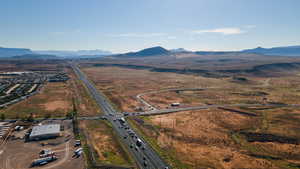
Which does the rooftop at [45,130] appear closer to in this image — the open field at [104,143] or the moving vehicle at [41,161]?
the open field at [104,143]

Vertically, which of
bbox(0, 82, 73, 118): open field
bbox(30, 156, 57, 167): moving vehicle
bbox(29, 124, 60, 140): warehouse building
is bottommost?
bbox(30, 156, 57, 167): moving vehicle

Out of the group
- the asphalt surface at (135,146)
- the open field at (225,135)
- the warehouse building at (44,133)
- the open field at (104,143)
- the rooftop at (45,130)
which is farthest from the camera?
the rooftop at (45,130)

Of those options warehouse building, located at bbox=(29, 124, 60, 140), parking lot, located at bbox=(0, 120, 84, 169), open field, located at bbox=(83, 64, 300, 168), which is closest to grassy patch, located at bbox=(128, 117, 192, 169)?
open field, located at bbox=(83, 64, 300, 168)

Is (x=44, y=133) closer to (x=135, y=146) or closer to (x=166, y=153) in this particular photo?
(x=135, y=146)

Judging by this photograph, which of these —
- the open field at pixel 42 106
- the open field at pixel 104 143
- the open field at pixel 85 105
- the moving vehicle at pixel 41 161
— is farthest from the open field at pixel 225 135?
the moving vehicle at pixel 41 161

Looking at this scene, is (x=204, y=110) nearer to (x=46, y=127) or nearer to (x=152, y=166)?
(x=152, y=166)

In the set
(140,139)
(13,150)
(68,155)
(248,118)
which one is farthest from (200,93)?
(13,150)

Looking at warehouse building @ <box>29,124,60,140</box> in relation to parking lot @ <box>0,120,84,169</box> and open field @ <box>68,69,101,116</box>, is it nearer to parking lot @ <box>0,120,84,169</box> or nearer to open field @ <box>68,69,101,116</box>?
parking lot @ <box>0,120,84,169</box>
